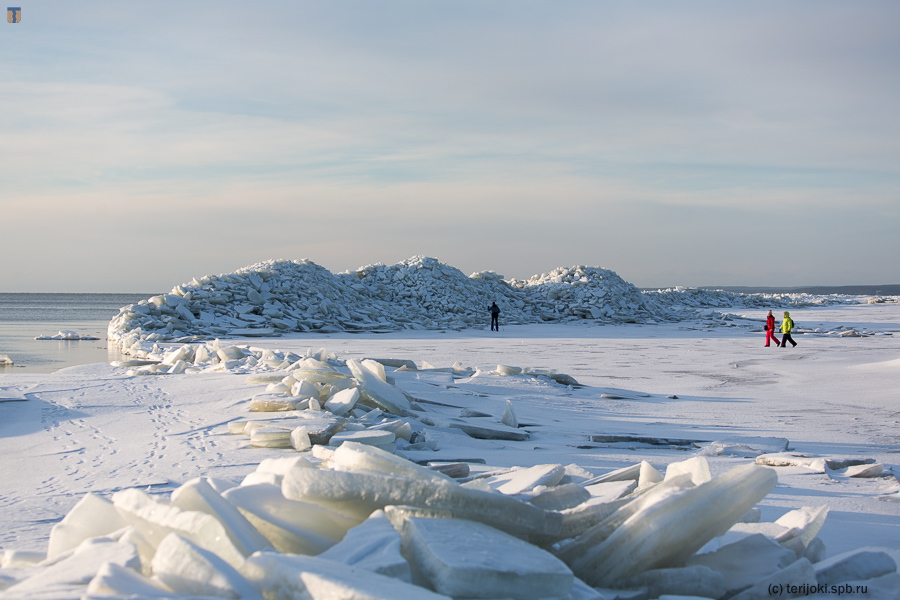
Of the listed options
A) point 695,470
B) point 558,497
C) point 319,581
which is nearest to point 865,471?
point 695,470

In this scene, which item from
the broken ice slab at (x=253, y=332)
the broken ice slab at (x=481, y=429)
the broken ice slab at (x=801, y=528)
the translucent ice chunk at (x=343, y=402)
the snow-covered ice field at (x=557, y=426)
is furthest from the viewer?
the broken ice slab at (x=253, y=332)

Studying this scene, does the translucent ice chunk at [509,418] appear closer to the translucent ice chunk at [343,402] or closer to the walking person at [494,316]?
the translucent ice chunk at [343,402]

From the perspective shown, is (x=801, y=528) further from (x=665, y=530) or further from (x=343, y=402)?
(x=343, y=402)

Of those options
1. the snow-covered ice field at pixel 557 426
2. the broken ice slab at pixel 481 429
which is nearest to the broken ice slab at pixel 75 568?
the snow-covered ice field at pixel 557 426

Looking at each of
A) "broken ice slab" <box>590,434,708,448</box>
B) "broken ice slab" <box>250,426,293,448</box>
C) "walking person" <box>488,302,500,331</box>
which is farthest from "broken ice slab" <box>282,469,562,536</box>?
"walking person" <box>488,302,500,331</box>

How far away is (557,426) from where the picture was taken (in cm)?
596

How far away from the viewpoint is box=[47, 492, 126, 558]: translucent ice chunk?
7.44ft

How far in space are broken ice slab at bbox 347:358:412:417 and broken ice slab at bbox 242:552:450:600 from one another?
3.60 meters

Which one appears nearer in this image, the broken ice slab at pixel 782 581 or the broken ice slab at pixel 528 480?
the broken ice slab at pixel 782 581

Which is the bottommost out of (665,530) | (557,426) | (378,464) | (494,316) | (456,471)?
(557,426)

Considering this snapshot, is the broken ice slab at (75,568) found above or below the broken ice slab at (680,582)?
above

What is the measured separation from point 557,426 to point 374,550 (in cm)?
416

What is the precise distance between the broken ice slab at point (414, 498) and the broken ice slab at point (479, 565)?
12cm

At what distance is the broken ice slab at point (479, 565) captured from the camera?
1.87 m
